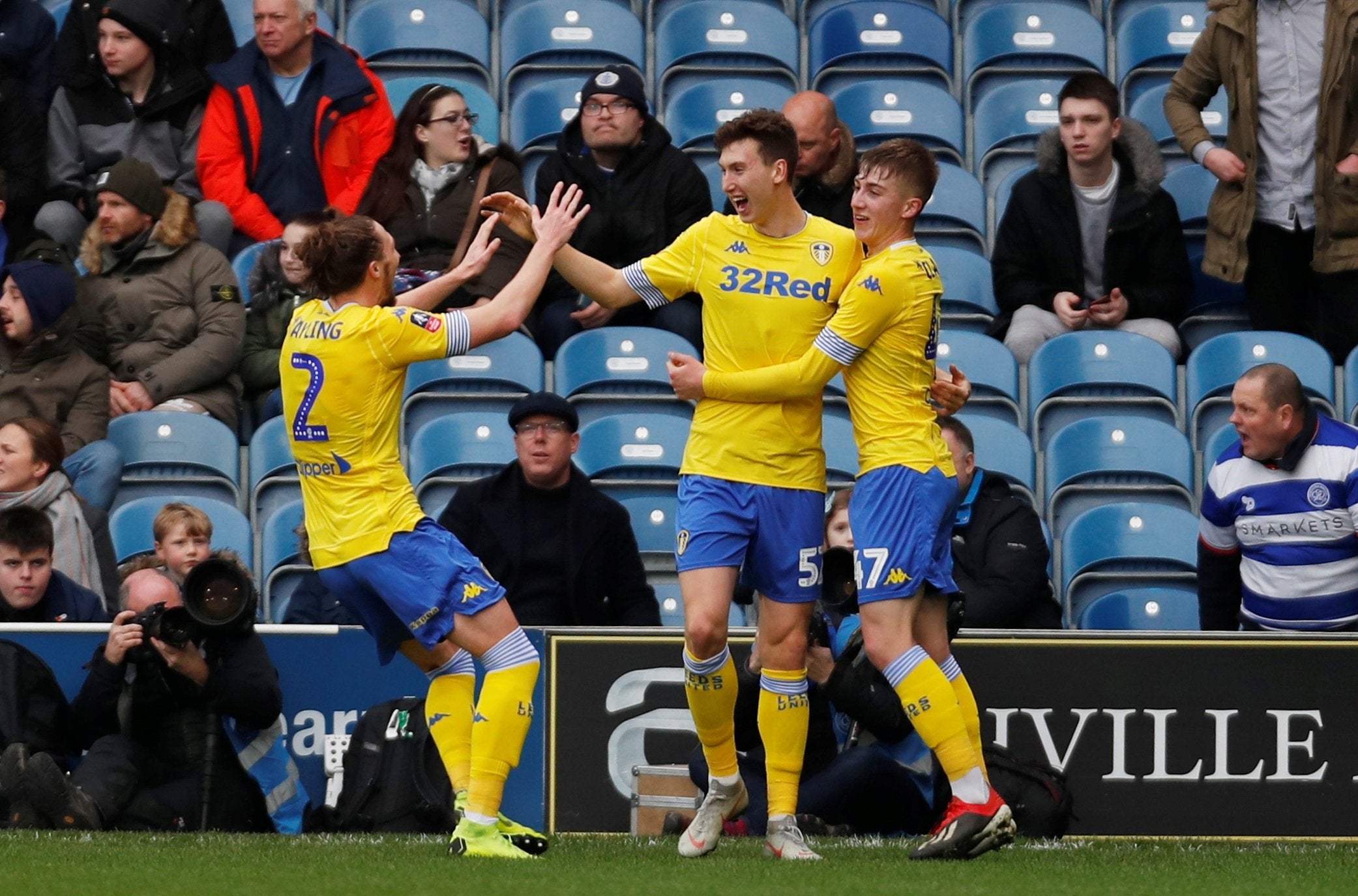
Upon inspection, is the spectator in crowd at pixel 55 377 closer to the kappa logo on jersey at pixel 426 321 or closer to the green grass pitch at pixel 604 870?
the green grass pitch at pixel 604 870

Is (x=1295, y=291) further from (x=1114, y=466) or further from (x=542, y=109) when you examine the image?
(x=542, y=109)

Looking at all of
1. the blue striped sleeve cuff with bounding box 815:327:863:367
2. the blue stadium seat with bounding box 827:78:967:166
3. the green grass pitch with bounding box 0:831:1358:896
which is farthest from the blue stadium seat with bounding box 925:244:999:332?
the blue striped sleeve cuff with bounding box 815:327:863:367

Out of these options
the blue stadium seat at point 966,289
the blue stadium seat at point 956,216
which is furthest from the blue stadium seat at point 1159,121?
the blue stadium seat at point 966,289

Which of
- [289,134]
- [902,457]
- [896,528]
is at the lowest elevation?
[896,528]

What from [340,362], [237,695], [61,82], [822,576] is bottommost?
[237,695]

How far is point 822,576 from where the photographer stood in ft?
21.7

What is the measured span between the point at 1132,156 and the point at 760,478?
13.8ft

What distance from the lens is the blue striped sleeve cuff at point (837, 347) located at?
5891mm

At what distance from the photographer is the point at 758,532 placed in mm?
6090

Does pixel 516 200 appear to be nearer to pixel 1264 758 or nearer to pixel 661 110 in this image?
pixel 1264 758

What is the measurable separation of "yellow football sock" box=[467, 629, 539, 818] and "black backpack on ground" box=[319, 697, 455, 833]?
1313 millimetres

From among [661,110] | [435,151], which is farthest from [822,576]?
[661,110]

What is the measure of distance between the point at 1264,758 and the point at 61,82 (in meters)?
6.82


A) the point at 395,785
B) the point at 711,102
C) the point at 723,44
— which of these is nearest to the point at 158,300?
the point at 395,785
